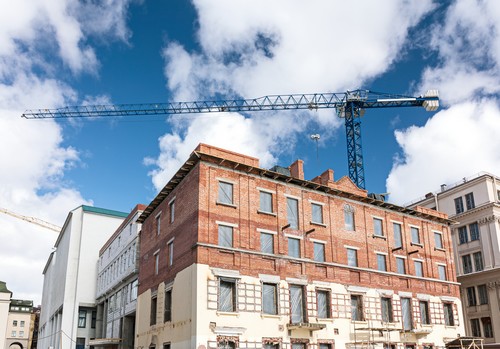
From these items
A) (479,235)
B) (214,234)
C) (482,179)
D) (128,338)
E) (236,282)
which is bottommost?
(128,338)

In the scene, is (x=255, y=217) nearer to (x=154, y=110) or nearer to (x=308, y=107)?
(x=308, y=107)

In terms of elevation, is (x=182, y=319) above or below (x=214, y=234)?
below

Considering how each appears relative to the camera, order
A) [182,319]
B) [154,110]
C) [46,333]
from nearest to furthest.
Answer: [182,319], [154,110], [46,333]

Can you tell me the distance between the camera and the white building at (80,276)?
212 ft

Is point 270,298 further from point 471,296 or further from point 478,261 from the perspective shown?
point 478,261

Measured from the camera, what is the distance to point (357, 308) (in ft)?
128

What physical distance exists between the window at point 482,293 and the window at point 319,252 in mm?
24183

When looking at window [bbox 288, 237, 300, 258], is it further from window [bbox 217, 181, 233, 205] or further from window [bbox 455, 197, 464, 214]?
window [bbox 455, 197, 464, 214]

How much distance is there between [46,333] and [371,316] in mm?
62928

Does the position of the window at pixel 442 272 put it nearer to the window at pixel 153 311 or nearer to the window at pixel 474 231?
the window at pixel 474 231

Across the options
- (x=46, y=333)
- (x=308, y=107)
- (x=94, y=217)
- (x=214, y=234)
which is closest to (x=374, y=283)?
(x=214, y=234)

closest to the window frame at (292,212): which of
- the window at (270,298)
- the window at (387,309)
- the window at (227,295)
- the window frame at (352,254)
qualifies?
the window at (270,298)

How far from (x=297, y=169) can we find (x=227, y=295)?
1240cm

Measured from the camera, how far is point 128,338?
49312mm
